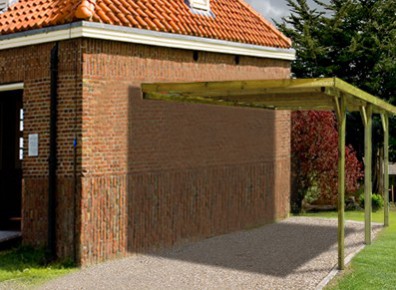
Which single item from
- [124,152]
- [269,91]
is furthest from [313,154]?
[269,91]

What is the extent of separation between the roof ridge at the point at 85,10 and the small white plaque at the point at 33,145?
109 inches

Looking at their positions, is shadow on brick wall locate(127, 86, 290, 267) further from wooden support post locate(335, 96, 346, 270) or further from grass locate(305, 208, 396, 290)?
wooden support post locate(335, 96, 346, 270)

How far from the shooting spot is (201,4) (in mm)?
15734

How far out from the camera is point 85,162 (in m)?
11.9

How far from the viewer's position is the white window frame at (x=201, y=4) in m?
15.4

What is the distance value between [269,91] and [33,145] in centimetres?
514

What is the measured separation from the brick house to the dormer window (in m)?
0.04

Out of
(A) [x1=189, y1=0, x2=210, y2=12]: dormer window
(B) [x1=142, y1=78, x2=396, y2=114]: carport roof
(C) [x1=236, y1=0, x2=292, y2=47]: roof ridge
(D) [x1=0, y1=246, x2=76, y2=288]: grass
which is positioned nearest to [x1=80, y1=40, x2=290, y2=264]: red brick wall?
(B) [x1=142, y1=78, x2=396, y2=114]: carport roof

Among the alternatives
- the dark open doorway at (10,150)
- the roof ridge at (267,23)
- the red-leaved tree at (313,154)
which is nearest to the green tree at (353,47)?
the red-leaved tree at (313,154)

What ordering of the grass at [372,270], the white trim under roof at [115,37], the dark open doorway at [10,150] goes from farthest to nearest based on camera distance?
the dark open doorway at [10,150], the white trim under roof at [115,37], the grass at [372,270]

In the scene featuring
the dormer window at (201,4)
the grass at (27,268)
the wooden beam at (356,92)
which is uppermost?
the dormer window at (201,4)

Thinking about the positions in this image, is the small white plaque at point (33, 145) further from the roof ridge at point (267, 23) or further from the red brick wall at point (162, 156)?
the roof ridge at point (267, 23)

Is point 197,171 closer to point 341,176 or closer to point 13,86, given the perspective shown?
point 341,176

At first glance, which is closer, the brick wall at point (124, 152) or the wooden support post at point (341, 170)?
the wooden support post at point (341, 170)
